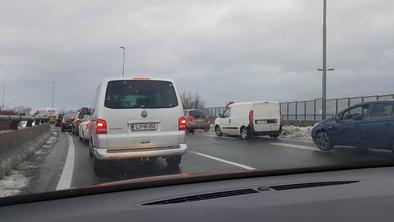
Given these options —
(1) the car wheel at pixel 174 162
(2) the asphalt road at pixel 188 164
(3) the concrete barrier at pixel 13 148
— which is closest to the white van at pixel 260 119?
(2) the asphalt road at pixel 188 164

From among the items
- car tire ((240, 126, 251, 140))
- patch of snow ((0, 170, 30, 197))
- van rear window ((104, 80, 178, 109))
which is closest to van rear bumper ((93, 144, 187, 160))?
van rear window ((104, 80, 178, 109))

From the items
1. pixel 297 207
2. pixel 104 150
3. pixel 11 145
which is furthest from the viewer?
pixel 11 145

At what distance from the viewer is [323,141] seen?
14500 millimetres

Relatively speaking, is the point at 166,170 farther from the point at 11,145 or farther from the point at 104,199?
the point at 104,199

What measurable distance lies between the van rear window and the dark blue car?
5.67 meters

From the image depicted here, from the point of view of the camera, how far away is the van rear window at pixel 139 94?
8.99 m

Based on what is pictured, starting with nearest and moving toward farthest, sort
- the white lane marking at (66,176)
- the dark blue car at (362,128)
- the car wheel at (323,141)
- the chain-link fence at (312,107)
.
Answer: the white lane marking at (66,176), the dark blue car at (362,128), the car wheel at (323,141), the chain-link fence at (312,107)

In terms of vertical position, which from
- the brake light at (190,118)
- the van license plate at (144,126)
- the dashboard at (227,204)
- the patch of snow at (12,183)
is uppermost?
the brake light at (190,118)

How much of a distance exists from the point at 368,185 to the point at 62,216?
2.06 m

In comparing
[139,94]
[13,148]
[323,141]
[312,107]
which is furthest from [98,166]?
[312,107]

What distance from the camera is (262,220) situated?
254 cm

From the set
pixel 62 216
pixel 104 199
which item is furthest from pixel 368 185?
pixel 62 216

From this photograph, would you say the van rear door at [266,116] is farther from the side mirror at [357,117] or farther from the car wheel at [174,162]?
the car wheel at [174,162]

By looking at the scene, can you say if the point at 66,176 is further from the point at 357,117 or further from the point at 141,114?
the point at 357,117
